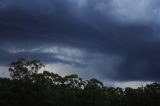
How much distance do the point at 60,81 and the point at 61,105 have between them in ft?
16.9

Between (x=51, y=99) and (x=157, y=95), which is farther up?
(x=157, y=95)

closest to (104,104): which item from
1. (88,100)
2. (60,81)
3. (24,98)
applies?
(88,100)

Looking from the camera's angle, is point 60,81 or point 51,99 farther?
point 60,81

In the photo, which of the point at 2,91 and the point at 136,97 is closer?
the point at 2,91

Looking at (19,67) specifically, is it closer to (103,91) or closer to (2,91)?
(2,91)

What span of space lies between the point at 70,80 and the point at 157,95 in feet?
69.4

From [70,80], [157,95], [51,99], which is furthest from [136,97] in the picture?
[51,99]

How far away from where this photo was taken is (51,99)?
69.3m

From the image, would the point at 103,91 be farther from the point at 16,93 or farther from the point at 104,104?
the point at 16,93

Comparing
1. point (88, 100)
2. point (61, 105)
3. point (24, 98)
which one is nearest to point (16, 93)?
point (24, 98)

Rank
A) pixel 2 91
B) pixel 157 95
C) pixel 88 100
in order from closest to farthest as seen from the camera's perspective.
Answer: pixel 2 91 → pixel 88 100 → pixel 157 95

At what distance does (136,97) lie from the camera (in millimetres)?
89500

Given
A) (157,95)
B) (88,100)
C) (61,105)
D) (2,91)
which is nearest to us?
(2,91)

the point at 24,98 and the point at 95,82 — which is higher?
the point at 95,82
